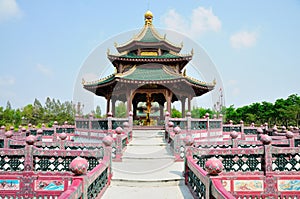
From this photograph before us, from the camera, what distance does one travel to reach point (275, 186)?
20.8ft

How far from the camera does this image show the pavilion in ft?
64.8

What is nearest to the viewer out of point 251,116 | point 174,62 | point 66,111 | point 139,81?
point 139,81

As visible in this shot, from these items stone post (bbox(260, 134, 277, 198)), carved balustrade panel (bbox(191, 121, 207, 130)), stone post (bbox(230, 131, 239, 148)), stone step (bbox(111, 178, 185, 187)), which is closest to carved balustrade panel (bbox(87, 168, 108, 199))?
stone step (bbox(111, 178, 185, 187))

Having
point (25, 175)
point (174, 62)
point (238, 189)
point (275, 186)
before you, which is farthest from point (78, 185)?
point (174, 62)

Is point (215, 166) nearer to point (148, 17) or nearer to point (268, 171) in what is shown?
point (268, 171)

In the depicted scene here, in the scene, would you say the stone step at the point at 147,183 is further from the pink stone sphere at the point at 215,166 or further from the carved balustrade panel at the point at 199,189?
the pink stone sphere at the point at 215,166

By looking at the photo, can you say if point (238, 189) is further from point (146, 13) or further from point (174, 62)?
point (146, 13)

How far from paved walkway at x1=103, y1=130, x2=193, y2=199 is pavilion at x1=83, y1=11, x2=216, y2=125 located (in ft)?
28.1

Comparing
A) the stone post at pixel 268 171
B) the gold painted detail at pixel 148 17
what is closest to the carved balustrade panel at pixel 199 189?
the stone post at pixel 268 171

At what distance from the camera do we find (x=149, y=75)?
20.5 metres

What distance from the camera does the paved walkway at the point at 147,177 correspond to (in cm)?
643

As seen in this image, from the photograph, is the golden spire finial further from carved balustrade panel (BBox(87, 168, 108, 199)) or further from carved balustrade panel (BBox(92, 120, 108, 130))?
carved balustrade panel (BBox(87, 168, 108, 199))

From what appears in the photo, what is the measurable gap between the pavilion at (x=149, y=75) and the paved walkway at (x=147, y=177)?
857 centimetres

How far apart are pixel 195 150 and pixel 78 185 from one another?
3.84 meters
